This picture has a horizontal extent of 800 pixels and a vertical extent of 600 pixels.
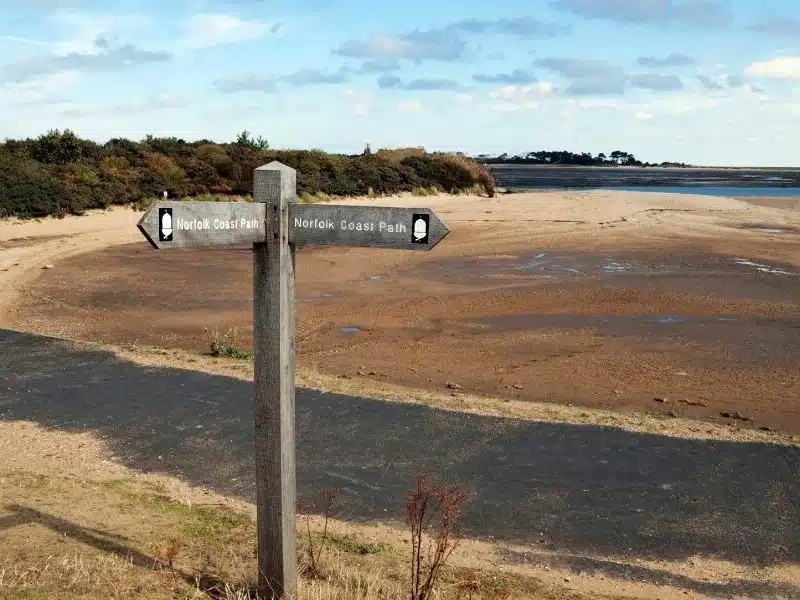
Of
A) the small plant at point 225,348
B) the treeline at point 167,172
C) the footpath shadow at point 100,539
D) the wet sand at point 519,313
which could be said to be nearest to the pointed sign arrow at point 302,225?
the footpath shadow at point 100,539

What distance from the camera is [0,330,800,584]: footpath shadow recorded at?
6414 millimetres

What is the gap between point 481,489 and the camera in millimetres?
7074

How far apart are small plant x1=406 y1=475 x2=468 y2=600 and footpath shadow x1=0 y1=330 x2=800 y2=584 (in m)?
0.25

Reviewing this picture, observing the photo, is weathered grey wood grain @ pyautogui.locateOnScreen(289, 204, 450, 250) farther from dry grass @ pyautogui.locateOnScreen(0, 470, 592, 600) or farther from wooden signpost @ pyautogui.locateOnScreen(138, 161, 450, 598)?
dry grass @ pyautogui.locateOnScreen(0, 470, 592, 600)

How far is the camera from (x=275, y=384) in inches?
190

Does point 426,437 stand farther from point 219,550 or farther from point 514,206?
point 514,206

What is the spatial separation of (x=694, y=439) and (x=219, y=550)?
4.58 meters

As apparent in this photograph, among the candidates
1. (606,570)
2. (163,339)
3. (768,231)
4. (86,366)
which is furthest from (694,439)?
(768,231)

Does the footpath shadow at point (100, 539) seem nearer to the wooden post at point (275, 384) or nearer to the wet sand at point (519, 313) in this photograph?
the wooden post at point (275, 384)

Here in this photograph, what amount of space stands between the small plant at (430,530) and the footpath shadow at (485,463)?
252 millimetres

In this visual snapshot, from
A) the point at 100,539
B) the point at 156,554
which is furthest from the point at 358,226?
the point at 100,539

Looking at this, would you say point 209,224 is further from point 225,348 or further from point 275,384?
point 225,348

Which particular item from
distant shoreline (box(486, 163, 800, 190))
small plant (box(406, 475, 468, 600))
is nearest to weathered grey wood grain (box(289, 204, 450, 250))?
small plant (box(406, 475, 468, 600))

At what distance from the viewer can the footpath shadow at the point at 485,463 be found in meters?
6.41
